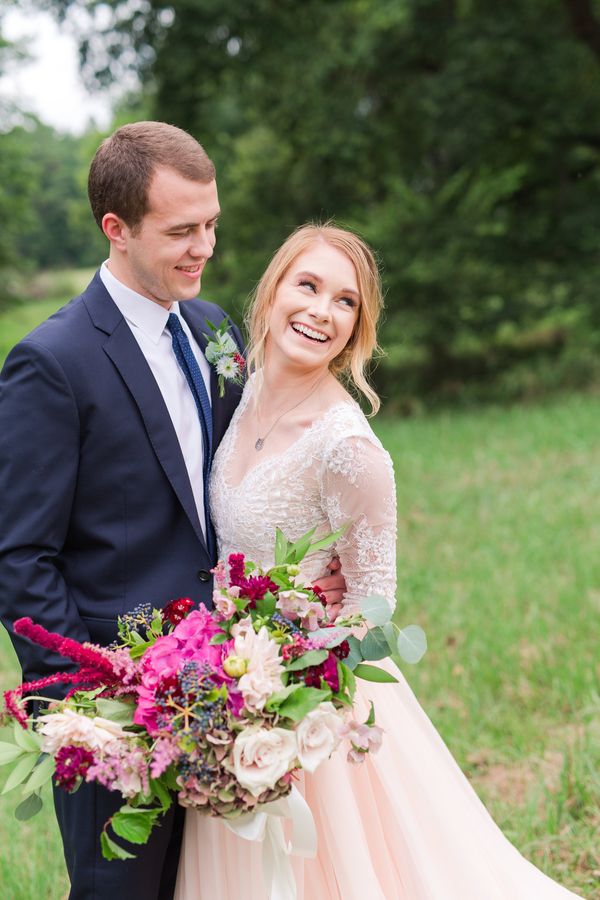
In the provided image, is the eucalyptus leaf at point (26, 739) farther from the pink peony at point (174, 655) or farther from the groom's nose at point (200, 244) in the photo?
the groom's nose at point (200, 244)

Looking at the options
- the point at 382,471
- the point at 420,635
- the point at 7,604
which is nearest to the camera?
the point at 420,635

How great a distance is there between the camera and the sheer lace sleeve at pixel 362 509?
2.44 m

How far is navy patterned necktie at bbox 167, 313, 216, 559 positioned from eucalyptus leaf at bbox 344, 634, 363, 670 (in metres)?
0.70

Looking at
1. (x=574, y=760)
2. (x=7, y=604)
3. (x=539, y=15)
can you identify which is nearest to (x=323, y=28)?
(x=539, y=15)

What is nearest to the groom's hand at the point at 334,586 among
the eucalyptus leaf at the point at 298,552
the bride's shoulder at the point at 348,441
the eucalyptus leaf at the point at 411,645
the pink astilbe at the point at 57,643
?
the bride's shoulder at the point at 348,441

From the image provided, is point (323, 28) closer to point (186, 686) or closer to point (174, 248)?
point (174, 248)

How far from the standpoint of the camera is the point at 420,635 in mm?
1998

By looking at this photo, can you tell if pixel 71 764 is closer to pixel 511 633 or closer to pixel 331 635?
pixel 331 635

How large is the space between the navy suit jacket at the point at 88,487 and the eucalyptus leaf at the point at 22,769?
1.16ft

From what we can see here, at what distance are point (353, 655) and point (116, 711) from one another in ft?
1.69

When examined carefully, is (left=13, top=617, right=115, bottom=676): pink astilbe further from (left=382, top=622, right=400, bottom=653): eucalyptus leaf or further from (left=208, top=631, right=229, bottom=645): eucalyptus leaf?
(left=382, top=622, right=400, bottom=653): eucalyptus leaf

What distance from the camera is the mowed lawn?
11.7 feet

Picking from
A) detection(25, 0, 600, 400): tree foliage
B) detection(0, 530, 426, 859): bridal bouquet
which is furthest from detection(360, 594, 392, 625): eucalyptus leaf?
detection(25, 0, 600, 400): tree foliage

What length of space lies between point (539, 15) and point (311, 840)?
44.1ft
